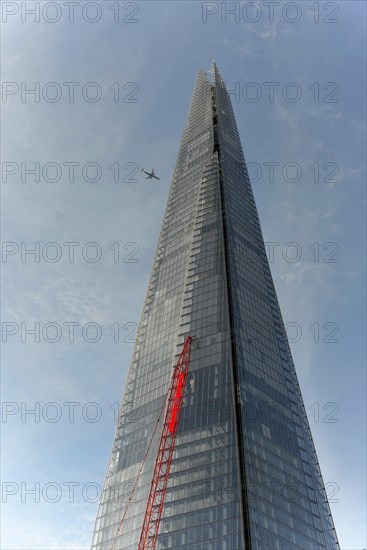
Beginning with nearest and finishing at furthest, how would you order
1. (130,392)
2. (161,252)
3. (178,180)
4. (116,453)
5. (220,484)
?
(220,484)
(116,453)
(130,392)
(161,252)
(178,180)

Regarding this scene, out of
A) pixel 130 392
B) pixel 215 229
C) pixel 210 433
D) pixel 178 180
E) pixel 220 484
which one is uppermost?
pixel 178 180

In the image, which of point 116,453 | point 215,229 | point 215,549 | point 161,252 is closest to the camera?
point 215,549

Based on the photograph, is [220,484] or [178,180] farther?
[178,180]

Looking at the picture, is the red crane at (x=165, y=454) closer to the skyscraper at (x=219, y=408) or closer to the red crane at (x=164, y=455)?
the red crane at (x=164, y=455)

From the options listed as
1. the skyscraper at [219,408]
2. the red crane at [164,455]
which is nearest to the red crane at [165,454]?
the red crane at [164,455]

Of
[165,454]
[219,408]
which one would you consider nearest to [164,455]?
[165,454]

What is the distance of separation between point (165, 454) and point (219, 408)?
14202 millimetres

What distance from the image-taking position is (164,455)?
324 feet

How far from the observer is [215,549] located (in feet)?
260

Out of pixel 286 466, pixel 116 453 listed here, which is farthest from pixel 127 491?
pixel 286 466

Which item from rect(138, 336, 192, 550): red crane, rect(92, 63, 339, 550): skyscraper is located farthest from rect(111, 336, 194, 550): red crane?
rect(92, 63, 339, 550): skyscraper

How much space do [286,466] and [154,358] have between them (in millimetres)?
41837

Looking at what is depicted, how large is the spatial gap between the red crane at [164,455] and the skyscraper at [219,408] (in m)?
1.32

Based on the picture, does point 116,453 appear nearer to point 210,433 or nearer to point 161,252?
point 210,433
